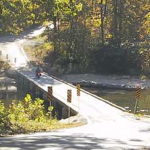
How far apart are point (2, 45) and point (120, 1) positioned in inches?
964

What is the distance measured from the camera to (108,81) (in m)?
47.0

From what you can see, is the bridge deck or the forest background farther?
the forest background

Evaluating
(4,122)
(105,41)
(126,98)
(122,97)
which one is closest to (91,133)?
(4,122)

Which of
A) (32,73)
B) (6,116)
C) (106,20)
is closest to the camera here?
(6,116)

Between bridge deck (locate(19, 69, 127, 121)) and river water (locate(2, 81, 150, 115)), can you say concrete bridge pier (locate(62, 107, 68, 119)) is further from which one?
river water (locate(2, 81, 150, 115))

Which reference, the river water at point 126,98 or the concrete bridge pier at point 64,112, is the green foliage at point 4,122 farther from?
the river water at point 126,98

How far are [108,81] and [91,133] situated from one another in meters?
32.0

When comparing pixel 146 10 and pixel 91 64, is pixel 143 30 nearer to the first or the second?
pixel 146 10

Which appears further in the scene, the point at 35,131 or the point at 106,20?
the point at 106,20

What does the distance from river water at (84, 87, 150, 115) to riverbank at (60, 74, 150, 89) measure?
129 cm

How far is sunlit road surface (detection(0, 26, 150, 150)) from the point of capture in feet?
36.2

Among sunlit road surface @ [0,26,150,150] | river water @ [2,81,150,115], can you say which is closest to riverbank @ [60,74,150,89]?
river water @ [2,81,150,115]

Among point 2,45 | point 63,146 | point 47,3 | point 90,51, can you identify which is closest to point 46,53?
point 90,51

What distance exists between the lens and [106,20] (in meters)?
56.2
